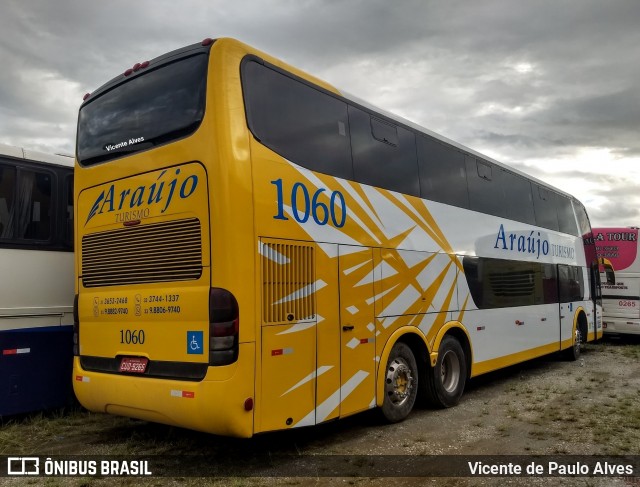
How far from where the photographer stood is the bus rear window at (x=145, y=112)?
5.57 m

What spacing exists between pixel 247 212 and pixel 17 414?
4481 mm

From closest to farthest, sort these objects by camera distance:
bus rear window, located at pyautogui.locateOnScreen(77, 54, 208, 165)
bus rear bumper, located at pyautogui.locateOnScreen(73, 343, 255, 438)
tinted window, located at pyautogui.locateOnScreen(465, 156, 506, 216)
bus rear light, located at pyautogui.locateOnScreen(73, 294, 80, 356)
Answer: bus rear bumper, located at pyautogui.locateOnScreen(73, 343, 255, 438) < bus rear window, located at pyautogui.locateOnScreen(77, 54, 208, 165) < bus rear light, located at pyautogui.locateOnScreen(73, 294, 80, 356) < tinted window, located at pyautogui.locateOnScreen(465, 156, 506, 216)

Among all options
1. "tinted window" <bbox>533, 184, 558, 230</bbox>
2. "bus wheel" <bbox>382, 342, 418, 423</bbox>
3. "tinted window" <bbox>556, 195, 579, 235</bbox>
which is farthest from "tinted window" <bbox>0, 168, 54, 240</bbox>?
"tinted window" <bbox>556, 195, 579, 235</bbox>

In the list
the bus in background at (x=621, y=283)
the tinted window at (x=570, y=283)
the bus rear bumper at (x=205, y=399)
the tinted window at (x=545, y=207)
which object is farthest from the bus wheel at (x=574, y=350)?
the bus rear bumper at (x=205, y=399)

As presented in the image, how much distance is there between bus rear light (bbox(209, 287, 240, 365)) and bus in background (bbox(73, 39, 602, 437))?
0.01m

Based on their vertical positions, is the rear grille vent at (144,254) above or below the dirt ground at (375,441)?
above

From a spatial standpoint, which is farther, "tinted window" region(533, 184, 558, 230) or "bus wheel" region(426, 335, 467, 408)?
"tinted window" region(533, 184, 558, 230)

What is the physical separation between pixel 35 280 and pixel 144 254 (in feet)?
7.84

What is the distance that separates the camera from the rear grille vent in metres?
5.40

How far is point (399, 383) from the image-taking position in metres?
7.31

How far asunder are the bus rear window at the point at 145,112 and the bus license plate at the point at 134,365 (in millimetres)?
2150

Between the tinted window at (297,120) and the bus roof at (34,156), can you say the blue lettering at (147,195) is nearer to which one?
the tinted window at (297,120)

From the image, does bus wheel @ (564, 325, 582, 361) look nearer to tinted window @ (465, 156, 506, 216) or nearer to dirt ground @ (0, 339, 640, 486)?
dirt ground @ (0, 339, 640, 486)

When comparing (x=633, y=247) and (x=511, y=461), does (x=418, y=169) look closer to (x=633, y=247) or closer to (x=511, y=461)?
(x=511, y=461)
